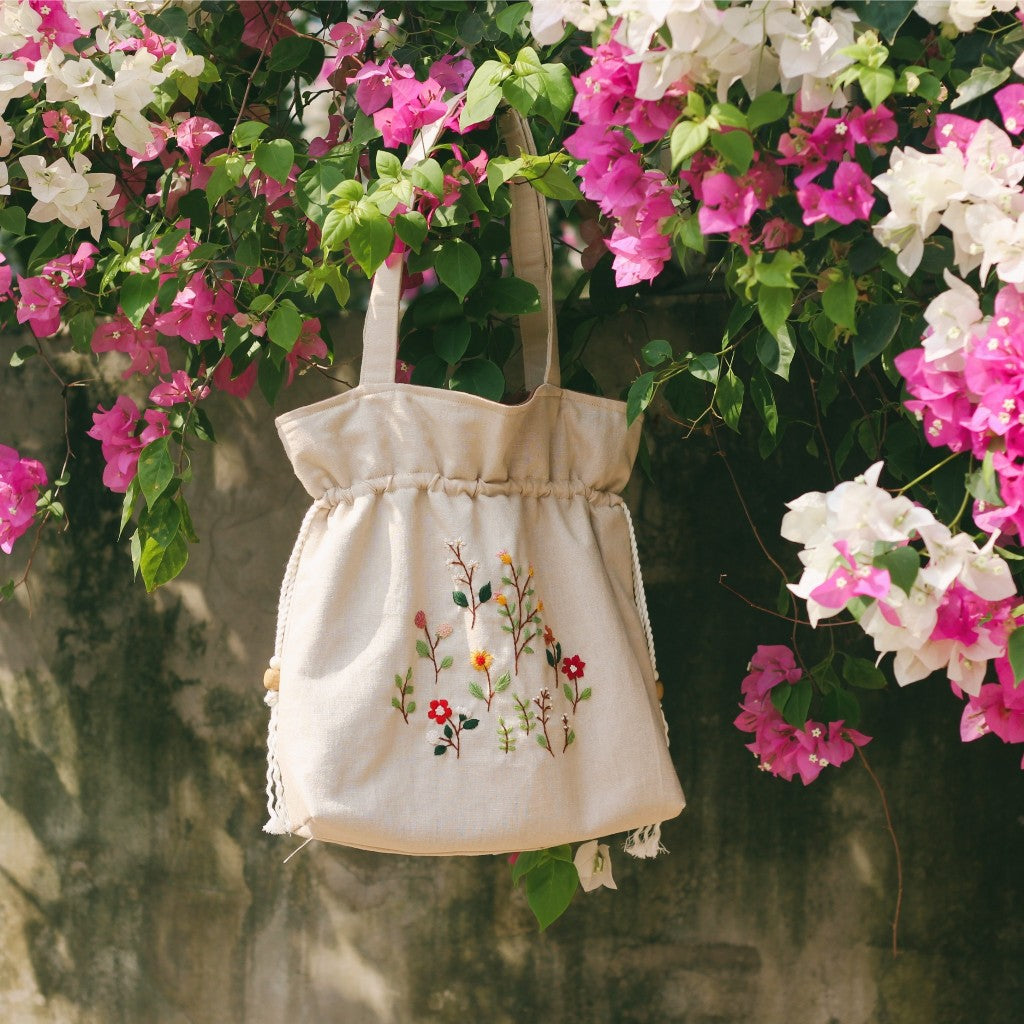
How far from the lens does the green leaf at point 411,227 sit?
1.23 m

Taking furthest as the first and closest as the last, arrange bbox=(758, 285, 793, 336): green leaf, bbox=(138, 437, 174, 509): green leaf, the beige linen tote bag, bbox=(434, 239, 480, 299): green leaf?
bbox=(138, 437, 174, 509): green leaf → bbox=(434, 239, 480, 299): green leaf → the beige linen tote bag → bbox=(758, 285, 793, 336): green leaf

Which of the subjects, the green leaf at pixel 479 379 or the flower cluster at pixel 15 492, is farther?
the flower cluster at pixel 15 492

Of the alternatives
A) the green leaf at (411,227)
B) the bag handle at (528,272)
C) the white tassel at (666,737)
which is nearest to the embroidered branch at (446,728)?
the white tassel at (666,737)

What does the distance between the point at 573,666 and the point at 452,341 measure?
412 mm

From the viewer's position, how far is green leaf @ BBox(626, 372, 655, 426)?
4.10 feet

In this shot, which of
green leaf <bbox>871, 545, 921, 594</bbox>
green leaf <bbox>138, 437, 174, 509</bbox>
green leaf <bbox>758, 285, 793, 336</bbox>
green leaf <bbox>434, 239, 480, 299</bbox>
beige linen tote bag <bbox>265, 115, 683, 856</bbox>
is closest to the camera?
green leaf <bbox>871, 545, 921, 594</bbox>

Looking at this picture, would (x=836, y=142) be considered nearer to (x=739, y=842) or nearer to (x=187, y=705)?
(x=739, y=842)

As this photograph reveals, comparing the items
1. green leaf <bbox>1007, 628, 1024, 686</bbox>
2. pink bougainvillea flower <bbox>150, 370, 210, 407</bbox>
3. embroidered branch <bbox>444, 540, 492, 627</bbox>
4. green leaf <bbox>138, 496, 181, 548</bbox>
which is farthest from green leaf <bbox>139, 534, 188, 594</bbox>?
green leaf <bbox>1007, 628, 1024, 686</bbox>

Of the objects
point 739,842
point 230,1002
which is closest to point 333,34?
point 739,842

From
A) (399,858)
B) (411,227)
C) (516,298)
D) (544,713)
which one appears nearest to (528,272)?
(516,298)

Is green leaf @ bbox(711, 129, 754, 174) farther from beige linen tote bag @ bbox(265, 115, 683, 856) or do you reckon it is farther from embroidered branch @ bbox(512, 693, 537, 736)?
embroidered branch @ bbox(512, 693, 537, 736)

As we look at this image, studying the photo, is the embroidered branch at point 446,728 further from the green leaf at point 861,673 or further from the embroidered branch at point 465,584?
the green leaf at point 861,673

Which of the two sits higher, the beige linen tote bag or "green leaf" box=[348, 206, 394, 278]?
"green leaf" box=[348, 206, 394, 278]

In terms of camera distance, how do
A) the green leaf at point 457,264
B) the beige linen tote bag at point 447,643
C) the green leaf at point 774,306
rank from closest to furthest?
the green leaf at point 774,306
the beige linen tote bag at point 447,643
the green leaf at point 457,264
